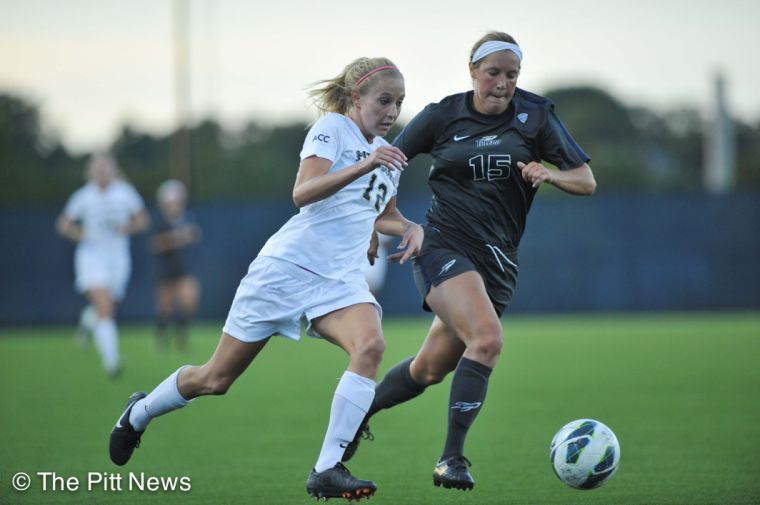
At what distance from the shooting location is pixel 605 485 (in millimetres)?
5992

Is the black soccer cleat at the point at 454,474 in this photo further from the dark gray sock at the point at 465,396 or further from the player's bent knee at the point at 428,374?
the player's bent knee at the point at 428,374

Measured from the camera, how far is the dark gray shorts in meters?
6.25

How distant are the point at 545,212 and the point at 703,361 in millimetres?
10382

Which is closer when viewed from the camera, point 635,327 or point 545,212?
point 635,327

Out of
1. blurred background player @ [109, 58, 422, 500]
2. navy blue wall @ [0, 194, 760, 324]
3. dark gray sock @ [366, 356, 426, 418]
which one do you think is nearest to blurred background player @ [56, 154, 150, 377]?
dark gray sock @ [366, 356, 426, 418]

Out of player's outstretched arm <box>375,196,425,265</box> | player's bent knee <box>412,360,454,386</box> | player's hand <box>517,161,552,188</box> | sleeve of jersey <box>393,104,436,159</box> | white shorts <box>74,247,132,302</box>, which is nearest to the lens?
player's hand <box>517,161,552,188</box>

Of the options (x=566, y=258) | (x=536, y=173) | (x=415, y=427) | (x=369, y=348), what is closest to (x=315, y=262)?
(x=369, y=348)

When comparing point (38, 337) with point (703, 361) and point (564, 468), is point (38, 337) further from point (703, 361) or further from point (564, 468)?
point (564, 468)

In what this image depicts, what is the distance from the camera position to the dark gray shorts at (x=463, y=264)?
625 cm

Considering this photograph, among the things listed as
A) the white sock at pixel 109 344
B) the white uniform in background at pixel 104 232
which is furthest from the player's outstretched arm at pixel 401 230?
the white uniform in background at pixel 104 232

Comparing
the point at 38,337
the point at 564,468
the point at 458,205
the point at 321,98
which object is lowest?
the point at 38,337

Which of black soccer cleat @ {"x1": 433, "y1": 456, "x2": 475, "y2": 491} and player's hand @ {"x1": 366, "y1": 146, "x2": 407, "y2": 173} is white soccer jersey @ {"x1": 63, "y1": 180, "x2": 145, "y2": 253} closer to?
black soccer cleat @ {"x1": 433, "y1": 456, "x2": 475, "y2": 491}

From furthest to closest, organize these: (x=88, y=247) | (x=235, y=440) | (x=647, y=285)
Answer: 1. (x=647, y=285)
2. (x=88, y=247)
3. (x=235, y=440)

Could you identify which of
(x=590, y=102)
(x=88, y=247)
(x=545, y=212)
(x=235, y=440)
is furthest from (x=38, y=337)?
(x=590, y=102)
